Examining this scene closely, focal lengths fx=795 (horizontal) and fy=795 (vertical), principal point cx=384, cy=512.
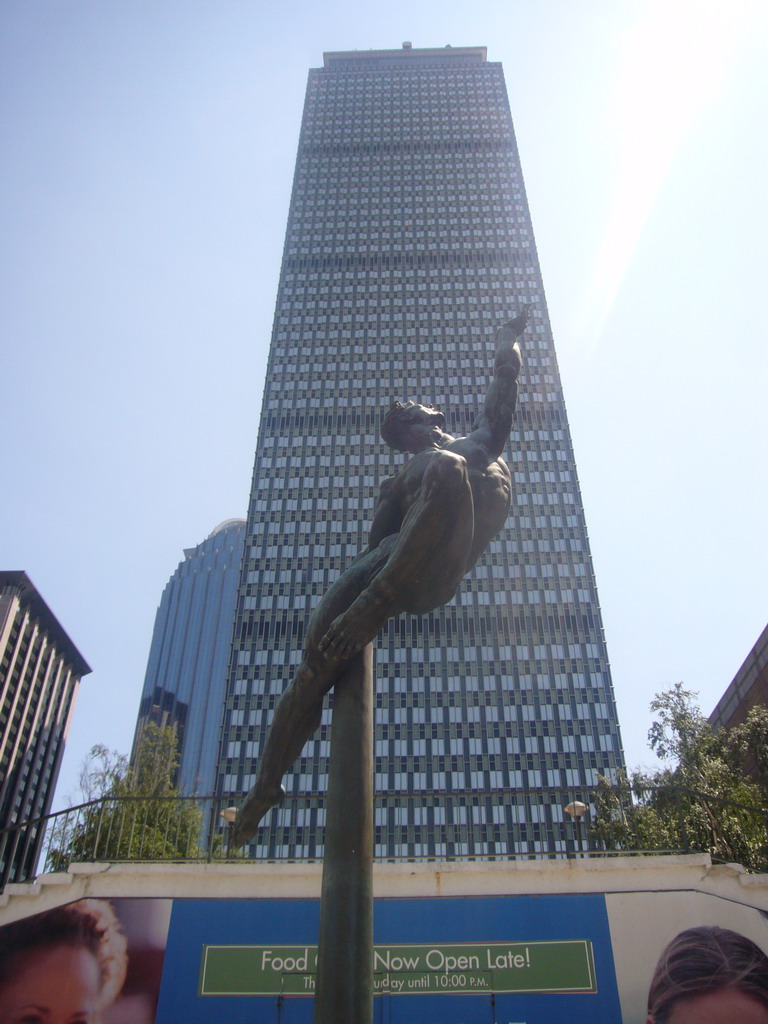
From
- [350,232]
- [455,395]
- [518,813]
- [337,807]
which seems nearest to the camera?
[337,807]

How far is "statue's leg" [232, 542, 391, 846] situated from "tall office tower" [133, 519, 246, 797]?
122 meters

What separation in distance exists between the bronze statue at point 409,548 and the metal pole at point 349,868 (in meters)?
0.32

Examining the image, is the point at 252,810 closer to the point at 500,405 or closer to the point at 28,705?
the point at 500,405

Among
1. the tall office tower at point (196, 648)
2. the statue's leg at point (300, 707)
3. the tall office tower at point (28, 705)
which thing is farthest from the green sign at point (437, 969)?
the tall office tower at point (196, 648)

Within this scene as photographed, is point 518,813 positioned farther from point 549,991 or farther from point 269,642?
point 549,991

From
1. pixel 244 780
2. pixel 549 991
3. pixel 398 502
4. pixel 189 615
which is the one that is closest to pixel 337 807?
pixel 398 502

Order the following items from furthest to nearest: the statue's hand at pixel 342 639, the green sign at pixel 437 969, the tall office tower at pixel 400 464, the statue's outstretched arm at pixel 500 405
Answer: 1. the tall office tower at pixel 400 464
2. the green sign at pixel 437 969
3. the statue's outstretched arm at pixel 500 405
4. the statue's hand at pixel 342 639

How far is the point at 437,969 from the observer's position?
11.5m

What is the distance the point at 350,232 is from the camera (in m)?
109

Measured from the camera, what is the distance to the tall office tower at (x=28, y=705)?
304 feet

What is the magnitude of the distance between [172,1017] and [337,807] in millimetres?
8051

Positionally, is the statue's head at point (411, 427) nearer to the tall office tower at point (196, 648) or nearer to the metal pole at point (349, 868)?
the metal pole at point (349, 868)

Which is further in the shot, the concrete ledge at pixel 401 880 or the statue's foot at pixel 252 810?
the concrete ledge at pixel 401 880

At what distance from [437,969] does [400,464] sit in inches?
2660
